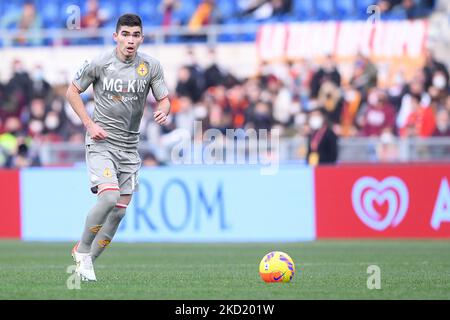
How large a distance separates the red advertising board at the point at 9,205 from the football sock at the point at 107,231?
10.0 meters

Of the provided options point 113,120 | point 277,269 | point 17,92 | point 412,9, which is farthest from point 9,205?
point 277,269

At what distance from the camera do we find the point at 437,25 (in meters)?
26.6

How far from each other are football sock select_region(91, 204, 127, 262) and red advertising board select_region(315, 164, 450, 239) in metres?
9.23

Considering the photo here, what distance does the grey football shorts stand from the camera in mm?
11078

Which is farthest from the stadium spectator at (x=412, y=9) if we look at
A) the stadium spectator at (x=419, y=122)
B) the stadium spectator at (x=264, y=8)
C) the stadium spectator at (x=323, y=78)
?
the stadium spectator at (x=419, y=122)

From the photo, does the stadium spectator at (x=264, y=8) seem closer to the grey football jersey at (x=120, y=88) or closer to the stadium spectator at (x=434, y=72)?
the stadium spectator at (x=434, y=72)

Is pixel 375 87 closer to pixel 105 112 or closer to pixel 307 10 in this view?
pixel 307 10

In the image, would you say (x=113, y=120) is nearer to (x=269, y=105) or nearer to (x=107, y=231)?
(x=107, y=231)

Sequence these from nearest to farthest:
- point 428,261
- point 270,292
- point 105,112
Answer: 1. point 270,292
2. point 105,112
3. point 428,261

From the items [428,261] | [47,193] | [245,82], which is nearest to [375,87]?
[245,82]

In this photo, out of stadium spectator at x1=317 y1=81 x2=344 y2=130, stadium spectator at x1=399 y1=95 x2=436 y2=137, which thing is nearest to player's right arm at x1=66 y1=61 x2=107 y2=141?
stadium spectator at x1=317 y1=81 x2=344 y2=130

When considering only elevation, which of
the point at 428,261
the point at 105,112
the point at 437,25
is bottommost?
the point at 428,261
